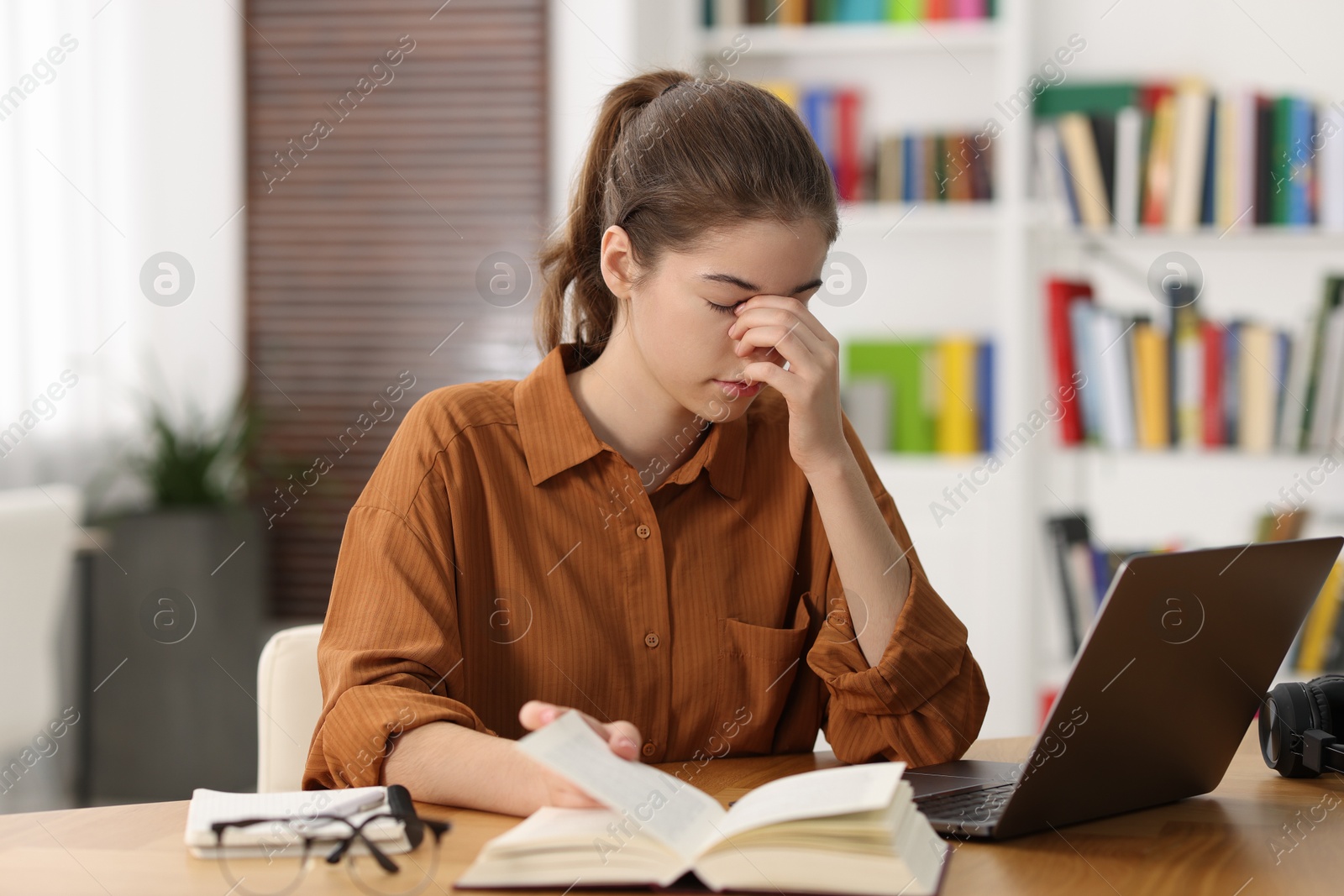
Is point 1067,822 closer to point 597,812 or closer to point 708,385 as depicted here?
point 597,812

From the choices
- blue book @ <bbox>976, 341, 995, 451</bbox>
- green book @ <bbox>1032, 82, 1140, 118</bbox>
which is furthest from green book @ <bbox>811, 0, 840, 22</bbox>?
blue book @ <bbox>976, 341, 995, 451</bbox>

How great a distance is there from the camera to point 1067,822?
1021 mm

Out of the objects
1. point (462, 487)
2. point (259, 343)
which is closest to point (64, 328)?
point (259, 343)

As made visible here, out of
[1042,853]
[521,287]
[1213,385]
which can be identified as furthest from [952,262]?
[1042,853]

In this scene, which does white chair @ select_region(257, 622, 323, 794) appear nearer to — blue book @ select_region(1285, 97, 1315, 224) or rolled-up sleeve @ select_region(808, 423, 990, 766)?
rolled-up sleeve @ select_region(808, 423, 990, 766)

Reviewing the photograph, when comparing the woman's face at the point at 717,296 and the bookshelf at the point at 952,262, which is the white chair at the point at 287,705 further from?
the bookshelf at the point at 952,262

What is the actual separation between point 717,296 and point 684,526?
0.28 metres

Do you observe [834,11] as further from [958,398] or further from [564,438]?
[564,438]

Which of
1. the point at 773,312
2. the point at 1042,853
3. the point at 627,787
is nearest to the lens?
the point at 627,787

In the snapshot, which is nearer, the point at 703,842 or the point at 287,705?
the point at 703,842

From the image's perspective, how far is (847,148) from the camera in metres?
3.06

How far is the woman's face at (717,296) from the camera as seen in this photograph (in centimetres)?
129

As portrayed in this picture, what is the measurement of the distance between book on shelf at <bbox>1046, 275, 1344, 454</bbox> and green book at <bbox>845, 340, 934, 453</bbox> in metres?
0.32

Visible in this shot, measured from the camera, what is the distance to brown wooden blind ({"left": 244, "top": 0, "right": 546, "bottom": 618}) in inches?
139
